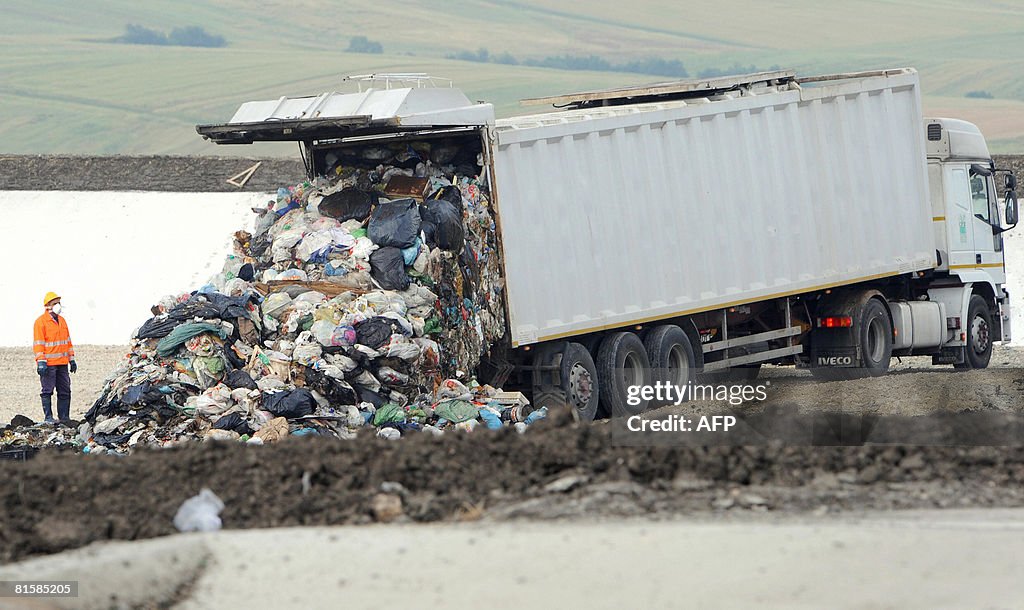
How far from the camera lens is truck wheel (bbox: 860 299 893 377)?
50.7 feet

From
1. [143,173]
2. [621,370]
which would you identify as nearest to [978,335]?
[621,370]

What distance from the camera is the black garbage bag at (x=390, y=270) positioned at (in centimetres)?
1127

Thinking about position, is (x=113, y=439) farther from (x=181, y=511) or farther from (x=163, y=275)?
(x=163, y=275)

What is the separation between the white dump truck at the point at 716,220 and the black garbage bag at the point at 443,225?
0.38 metres

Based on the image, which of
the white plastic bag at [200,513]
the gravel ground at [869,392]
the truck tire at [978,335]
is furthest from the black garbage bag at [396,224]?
the truck tire at [978,335]

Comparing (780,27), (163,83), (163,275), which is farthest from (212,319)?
(780,27)

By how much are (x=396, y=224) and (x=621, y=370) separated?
8.45ft

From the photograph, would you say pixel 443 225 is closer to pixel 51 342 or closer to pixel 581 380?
pixel 581 380

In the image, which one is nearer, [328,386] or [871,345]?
[328,386]

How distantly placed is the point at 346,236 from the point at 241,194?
69.2 ft

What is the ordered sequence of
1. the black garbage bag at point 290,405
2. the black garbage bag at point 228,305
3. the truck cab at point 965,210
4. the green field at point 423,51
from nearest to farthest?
the black garbage bag at point 290,405 → the black garbage bag at point 228,305 → the truck cab at point 965,210 → the green field at point 423,51

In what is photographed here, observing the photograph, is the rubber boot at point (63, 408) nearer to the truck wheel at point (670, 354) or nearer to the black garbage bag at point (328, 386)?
the black garbage bag at point (328, 386)

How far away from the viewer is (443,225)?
1138cm

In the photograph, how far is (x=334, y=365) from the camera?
1058cm
